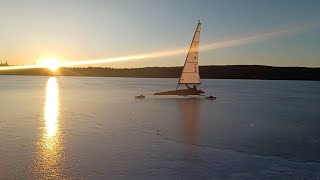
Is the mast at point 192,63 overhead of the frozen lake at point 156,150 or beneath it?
overhead

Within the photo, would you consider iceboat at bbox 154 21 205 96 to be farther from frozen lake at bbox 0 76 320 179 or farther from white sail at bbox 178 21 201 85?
frozen lake at bbox 0 76 320 179

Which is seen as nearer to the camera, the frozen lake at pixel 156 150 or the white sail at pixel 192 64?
the frozen lake at pixel 156 150

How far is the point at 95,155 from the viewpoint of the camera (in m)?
15.2

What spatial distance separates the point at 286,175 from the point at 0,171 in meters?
10.3

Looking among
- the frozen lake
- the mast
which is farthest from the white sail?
the frozen lake

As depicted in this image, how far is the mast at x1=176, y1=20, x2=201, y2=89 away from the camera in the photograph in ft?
160

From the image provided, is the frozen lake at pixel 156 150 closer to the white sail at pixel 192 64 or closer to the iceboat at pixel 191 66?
the iceboat at pixel 191 66

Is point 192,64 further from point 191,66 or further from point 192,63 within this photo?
point 191,66

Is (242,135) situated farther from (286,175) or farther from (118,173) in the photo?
(118,173)

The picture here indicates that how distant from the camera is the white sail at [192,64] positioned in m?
48.7

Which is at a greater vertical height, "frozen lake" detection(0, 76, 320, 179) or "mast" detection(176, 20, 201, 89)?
"mast" detection(176, 20, 201, 89)

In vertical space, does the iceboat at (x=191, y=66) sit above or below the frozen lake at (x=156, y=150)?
above

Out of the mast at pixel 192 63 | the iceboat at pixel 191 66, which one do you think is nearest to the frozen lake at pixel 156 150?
the iceboat at pixel 191 66

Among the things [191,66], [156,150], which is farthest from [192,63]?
[156,150]
